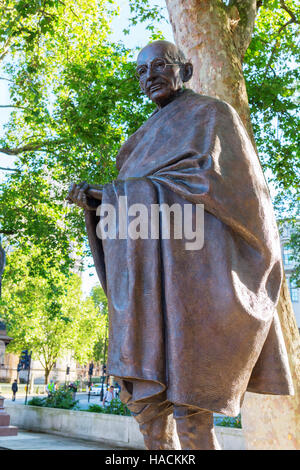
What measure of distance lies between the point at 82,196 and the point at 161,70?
83cm

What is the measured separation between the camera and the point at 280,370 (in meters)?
2.12

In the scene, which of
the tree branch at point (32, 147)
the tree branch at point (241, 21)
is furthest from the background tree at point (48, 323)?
the tree branch at point (241, 21)

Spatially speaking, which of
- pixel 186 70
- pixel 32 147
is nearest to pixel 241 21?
pixel 186 70

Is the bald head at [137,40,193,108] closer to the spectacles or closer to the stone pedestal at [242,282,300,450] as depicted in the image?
the spectacles

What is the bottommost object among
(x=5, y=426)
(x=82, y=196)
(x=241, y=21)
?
(x=5, y=426)

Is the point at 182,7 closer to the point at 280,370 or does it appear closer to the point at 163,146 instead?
the point at 163,146

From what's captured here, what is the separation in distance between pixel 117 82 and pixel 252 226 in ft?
38.2

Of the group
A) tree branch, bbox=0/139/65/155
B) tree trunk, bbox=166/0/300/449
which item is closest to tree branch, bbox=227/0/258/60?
tree trunk, bbox=166/0/300/449

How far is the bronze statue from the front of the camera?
191 cm

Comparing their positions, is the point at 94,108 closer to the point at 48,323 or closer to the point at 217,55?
the point at 217,55

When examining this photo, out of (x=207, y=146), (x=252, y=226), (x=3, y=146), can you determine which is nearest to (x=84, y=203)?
(x=207, y=146)

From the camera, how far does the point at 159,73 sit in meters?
2.57

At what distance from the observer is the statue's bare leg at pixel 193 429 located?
191 cm

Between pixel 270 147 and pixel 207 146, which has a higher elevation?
pixel 270 147
